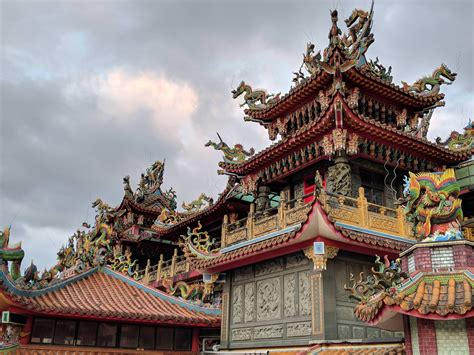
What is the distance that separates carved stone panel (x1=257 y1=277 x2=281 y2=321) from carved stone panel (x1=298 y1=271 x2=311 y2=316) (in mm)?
913

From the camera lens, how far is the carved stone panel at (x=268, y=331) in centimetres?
1327

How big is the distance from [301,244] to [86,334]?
6158 mm

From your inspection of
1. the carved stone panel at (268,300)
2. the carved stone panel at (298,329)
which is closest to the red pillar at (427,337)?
the carved stone panel at (298,329)

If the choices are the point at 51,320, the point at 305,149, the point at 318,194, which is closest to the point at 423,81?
the point at 305,149

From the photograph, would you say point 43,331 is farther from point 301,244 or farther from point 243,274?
point 301,244

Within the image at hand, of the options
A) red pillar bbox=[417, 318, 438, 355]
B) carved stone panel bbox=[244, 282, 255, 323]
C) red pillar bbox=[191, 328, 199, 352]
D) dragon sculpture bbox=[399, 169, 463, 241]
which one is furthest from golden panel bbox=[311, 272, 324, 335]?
red pillar bbox=[417, 318, 438, 355]

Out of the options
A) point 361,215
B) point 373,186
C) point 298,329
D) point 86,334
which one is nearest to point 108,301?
point 86,334

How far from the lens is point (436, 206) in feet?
22.5

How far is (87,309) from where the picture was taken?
12.2 m

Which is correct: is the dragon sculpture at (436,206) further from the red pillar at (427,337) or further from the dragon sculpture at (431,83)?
the dragon sculpture at (431,83)

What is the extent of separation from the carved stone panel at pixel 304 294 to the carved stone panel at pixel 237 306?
9.03 ft

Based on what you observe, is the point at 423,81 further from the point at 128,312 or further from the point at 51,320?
the point at 51,320

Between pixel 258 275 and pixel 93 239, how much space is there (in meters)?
5.52

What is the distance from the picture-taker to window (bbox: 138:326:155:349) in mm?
13312
